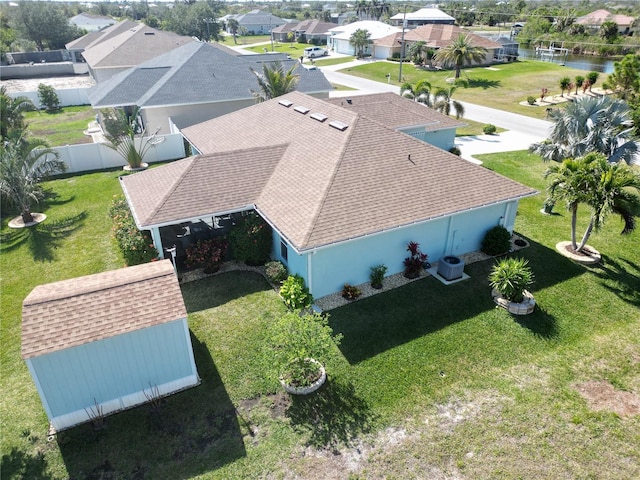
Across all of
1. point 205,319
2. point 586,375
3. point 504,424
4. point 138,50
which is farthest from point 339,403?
point 138,50

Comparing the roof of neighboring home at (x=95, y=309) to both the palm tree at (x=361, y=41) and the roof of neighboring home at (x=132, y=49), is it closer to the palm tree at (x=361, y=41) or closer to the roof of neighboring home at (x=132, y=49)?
the roof of neighboring home at (x=132, y=49)

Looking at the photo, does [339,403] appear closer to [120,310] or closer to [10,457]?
[120,310]

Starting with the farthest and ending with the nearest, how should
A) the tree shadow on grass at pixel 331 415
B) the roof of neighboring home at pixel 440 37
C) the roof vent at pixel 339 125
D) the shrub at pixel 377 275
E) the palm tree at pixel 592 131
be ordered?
the roof of neighboring home at pixel 440 37
the palm tree at pixel 592 131
the roof vent at pixel 339 125
the shrub at pixel 377 275
the tree shadow on grass at pixel 331 415

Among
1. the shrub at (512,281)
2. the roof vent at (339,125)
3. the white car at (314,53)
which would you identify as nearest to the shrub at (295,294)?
the shrub at (512,281)

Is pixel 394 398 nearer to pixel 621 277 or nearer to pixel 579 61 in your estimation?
pixel 621 277

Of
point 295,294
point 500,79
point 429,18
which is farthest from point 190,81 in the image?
point 429,18

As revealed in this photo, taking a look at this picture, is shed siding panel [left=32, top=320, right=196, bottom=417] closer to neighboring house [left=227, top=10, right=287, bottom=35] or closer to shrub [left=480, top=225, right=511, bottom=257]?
shrub [left=480, top=225, right=511, bottom=257]
